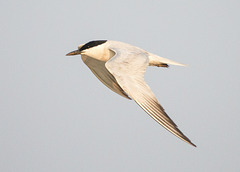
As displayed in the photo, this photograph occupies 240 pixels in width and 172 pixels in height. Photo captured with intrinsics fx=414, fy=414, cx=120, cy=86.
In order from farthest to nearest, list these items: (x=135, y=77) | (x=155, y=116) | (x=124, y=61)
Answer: (x=124, y=61) < (x=135, y=77) < (x=155, y=116)

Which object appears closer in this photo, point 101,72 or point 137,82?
point 137,82

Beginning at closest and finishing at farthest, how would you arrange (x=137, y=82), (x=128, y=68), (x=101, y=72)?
(x=137, y=82) < (x=128, y=68) < (x=101, y=72)

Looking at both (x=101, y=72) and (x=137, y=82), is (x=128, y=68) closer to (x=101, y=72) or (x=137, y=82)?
(x=137, y=82)

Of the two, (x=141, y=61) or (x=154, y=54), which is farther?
(x=154, y=54)

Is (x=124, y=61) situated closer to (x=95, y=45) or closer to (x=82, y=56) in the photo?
(x=95, y=45)

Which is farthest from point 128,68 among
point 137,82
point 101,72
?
point 101,72

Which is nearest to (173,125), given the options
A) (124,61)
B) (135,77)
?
(135,77)

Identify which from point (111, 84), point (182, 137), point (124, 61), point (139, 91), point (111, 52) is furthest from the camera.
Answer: point (111, 84)

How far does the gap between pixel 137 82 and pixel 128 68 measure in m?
0.49

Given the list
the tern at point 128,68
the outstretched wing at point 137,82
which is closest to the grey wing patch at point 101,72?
the tern at point 128,68

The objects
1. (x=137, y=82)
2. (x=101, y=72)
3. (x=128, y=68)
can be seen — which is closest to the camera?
(x=137, y=82)

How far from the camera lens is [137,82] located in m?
6.46

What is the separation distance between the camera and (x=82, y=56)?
367 inches

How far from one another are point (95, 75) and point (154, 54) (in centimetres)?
157
